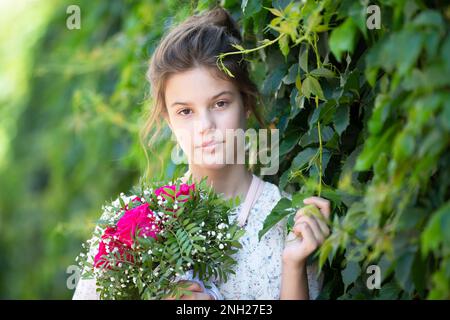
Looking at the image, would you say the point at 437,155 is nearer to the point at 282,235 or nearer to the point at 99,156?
the point at 282,235

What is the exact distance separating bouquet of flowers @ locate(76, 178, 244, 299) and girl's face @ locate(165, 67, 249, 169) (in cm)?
18

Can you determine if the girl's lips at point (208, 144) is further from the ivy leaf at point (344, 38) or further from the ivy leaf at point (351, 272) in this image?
the ivy leaf at point (344, 38)

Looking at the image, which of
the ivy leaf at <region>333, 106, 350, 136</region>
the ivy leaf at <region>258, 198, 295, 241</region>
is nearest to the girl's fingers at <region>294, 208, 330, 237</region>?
the ivy leaf at <region>258, 198, 295, 241</region>

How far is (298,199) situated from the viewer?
6.80 feet

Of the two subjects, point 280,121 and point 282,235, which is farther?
point 280,121

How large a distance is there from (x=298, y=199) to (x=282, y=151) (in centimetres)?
33

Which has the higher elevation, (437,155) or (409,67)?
(409,67)

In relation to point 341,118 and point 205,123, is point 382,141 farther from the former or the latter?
point 205,123

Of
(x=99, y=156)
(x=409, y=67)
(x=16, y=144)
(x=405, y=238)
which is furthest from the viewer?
(x=16, y=144)

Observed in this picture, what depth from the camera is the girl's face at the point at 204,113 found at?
221cm

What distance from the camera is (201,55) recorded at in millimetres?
2264

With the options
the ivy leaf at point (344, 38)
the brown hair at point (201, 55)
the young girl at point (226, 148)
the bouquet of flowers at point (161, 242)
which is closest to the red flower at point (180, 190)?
the bouquet of flowers at point (161, 242)

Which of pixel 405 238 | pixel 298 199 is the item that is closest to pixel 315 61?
pixel 298 199

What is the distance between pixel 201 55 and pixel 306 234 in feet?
2.12
